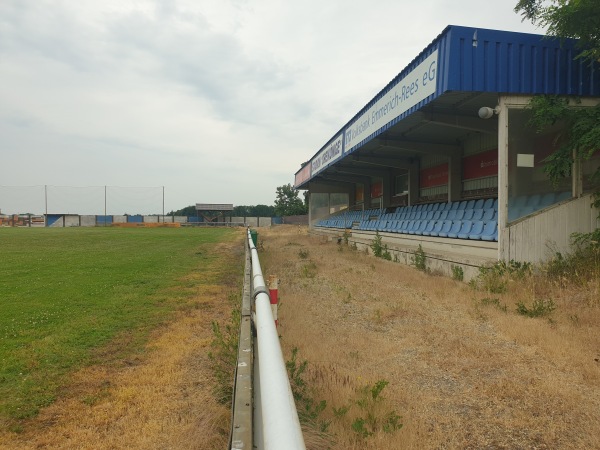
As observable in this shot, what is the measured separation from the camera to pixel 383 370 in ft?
13.8

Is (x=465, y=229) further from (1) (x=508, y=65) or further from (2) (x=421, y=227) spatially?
(1) (x=508, y=65)

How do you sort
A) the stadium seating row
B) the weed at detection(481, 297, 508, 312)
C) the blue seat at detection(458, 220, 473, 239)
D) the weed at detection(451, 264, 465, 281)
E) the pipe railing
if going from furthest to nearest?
1. the blue seat at detection(458, 220, 473, 239)
2. the stadium seating row
3. the weed at detection(451, 264, 465, 281)
4. the weed at detection(481, 297, 508, 312)
5. the pipe railing

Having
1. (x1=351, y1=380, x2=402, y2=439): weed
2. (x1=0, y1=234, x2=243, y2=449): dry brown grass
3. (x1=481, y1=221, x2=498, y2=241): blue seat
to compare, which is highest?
(x1=481, y1=221, x2=498, y2=241): blue seat

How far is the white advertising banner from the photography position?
2050 centimetres

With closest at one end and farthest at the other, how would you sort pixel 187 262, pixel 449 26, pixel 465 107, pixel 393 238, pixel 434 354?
pixel 434 354
pixel 449 26
pixel 465 107
pixel 187 262
pixel 393 238

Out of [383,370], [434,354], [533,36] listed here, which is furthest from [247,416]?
[533,36]

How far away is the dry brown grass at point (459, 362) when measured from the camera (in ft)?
9.57

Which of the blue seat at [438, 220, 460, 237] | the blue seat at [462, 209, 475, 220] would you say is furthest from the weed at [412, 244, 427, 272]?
the blue seat at [462, 209, 475, 220]

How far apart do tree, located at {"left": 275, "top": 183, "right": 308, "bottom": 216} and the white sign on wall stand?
213 ft

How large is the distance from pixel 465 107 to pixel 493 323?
7588mm

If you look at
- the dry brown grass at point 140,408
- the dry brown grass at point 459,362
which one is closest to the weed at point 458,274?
the dry brown grass at point 459,362

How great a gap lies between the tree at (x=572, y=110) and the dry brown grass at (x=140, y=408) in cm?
803

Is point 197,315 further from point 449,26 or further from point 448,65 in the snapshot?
point 449,26

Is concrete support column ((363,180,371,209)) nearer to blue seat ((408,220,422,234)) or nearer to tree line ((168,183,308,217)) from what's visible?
blue seat ((408,220,422,234))
